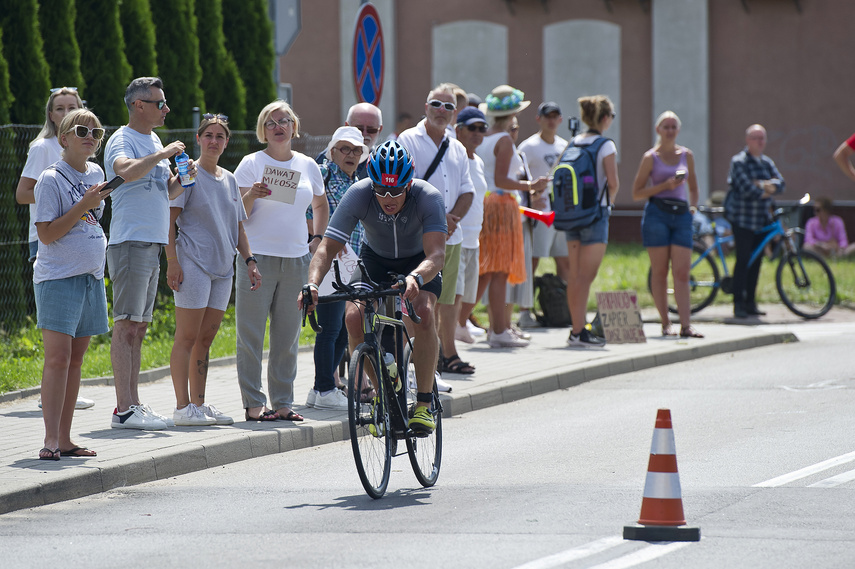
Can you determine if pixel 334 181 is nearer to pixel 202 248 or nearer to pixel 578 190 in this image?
pixel 202 248

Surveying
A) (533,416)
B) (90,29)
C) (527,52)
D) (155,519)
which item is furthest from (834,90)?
(155,519)

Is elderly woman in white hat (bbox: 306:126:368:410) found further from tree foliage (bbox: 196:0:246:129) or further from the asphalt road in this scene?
tree foliage (bbox: 196:0:246:129)

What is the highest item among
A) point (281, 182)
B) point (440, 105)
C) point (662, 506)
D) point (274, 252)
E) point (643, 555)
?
point (440, 105)

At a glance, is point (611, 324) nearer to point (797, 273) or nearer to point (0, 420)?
point (797, 273)

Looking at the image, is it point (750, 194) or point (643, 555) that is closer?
point (643, 555)

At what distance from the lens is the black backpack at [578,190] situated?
12.5 meters

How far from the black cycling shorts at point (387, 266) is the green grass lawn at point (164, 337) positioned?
12.1 feet

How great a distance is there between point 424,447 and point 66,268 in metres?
2.27

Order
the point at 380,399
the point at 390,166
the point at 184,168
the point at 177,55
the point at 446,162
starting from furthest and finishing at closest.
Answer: the point at 177,55
the point at 446,162
the point at 184,168
the point at 390,166
the point at 380,399

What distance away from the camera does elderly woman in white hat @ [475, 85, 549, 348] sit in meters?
12.2

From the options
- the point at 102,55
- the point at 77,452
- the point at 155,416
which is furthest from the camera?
the point at 102,55

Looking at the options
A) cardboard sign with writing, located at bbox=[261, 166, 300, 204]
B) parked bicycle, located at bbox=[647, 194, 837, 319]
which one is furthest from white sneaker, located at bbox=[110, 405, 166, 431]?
parked bicycle, located at bbox=[647, 194, 837, 319]

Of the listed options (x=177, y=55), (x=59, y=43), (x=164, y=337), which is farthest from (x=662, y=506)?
(x=177, y=55)

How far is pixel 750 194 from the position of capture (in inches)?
609
